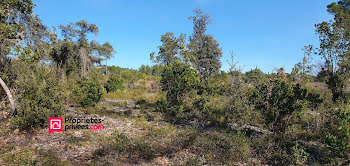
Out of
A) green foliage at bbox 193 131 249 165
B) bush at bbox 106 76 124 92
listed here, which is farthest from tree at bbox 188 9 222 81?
green foliage at bbox 193 131 249 165

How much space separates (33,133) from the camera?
563 cm

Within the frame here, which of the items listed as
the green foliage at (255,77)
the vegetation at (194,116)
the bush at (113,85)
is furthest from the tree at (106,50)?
the green foliage at (255,77)

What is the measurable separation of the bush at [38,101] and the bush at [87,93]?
11.0 ft

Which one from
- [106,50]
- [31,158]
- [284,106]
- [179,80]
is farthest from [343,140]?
[106,50]

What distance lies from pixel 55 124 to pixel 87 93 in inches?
144

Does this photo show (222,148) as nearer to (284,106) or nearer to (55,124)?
(284,106)

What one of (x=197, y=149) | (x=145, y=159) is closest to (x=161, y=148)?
(x=145, y=159)

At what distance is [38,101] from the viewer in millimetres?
5734

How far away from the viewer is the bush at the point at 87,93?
9469mm

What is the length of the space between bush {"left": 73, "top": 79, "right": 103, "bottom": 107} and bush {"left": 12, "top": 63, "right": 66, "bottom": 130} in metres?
3.37

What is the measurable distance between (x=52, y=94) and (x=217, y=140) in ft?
18.3

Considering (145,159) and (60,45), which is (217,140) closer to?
(145,159)

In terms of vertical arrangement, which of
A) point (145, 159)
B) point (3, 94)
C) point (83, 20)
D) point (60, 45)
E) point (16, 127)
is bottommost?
point (145, 159)

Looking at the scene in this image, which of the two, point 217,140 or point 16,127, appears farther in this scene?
point 16,127
